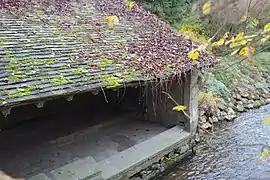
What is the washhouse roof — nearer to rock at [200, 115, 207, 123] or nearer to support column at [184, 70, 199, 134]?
support column at [184, 70, 199, 134]

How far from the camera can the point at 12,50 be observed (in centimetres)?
545

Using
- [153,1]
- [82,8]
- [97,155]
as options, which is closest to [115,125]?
[97,155]

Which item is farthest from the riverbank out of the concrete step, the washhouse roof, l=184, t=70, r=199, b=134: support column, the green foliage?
the concrete step

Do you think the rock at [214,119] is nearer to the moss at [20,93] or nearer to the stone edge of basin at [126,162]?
the stone edge of basin at [126,162]

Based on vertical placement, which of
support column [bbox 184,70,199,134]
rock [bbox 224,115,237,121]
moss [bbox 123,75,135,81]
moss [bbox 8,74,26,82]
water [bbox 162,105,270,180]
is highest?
moss [bbox 8,74,26,82]

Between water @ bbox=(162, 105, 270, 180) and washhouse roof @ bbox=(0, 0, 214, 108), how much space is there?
2224 mm

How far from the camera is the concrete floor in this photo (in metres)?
6.41

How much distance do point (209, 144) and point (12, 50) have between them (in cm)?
556

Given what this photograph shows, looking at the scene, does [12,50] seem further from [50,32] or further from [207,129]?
[207,129]

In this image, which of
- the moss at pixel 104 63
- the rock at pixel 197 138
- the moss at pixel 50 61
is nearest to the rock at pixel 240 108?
the rock at pixel 197 138

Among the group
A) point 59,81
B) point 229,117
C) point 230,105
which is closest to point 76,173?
point 59,81

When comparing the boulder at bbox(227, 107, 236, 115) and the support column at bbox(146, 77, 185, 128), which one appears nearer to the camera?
the support column at bbox(146, 77, 185, 128)

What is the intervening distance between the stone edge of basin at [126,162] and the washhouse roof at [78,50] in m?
1.31

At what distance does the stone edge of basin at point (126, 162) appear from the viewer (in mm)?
5309
